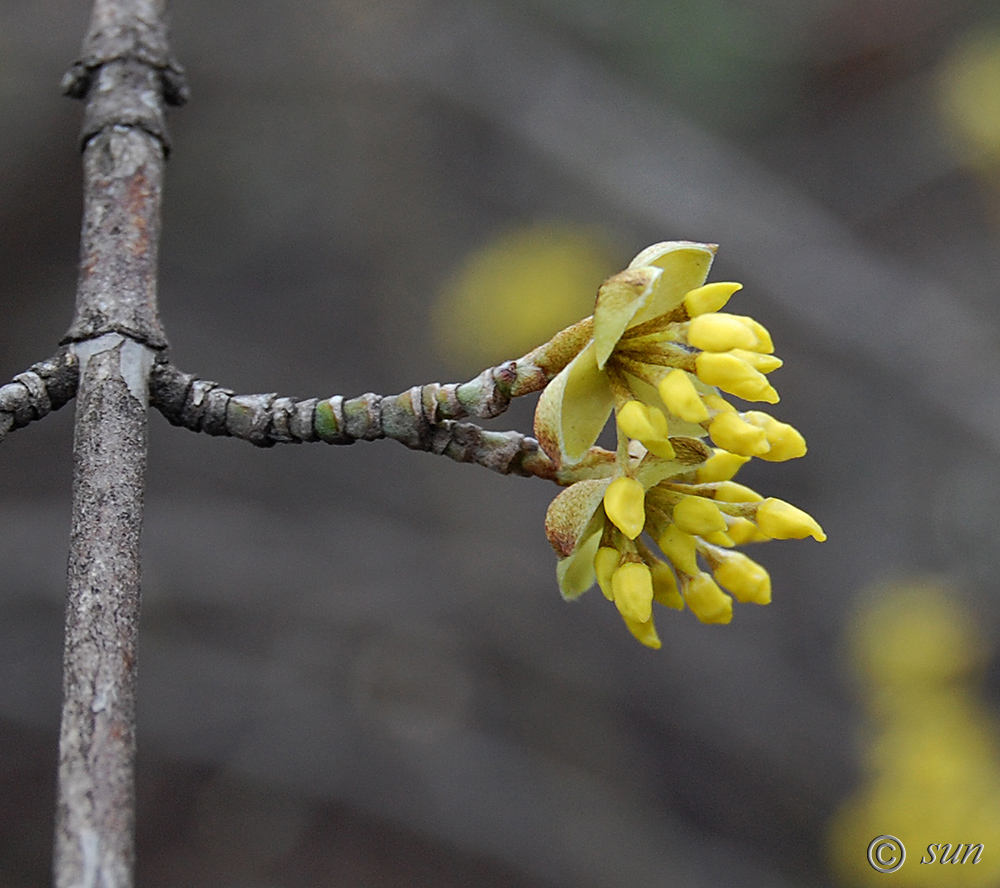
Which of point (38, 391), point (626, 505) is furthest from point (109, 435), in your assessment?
point (626, 505)

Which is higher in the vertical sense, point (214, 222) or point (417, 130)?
point (417, 130)

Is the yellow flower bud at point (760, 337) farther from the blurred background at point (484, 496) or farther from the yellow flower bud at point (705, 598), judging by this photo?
the blurred background at point (484, 496)

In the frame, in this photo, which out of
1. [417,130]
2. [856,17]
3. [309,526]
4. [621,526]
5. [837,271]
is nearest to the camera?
[621,526]

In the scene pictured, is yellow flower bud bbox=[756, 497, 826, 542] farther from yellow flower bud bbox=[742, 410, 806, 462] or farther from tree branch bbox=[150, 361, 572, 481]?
tree branch bbox=[150, 361, 572, 481]

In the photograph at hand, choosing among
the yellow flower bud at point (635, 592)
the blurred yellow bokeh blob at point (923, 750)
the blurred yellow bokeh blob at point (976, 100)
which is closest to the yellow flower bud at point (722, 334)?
the yellow flower bud at point (635, 592)

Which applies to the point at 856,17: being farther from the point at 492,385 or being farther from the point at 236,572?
the point at 492,385

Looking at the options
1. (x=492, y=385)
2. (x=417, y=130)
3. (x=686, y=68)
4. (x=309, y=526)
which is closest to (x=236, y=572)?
(x=309, y=526)

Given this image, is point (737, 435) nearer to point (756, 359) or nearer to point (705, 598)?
point (756, 359)
